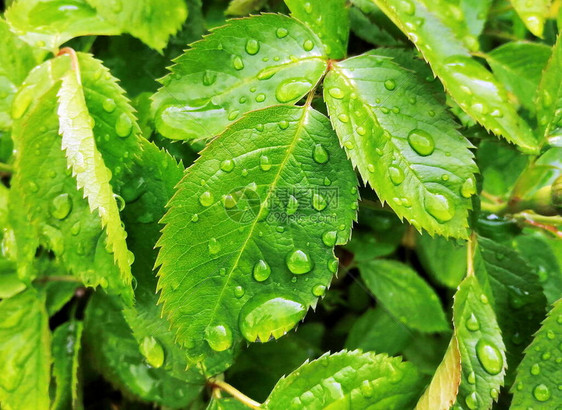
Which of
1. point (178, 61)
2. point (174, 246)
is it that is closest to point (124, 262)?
point (174, 246)

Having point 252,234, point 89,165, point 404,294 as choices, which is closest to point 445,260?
point 404,294

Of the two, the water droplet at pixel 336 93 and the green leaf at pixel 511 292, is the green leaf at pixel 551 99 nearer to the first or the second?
the green leaf at pixel 511 292

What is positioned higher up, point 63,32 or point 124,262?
point 63,32

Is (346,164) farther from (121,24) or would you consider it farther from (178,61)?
(121,24)

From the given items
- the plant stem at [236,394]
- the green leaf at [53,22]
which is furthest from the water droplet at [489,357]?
the green leaf at [53,22]

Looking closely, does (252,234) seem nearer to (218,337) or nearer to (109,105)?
(218,337)
